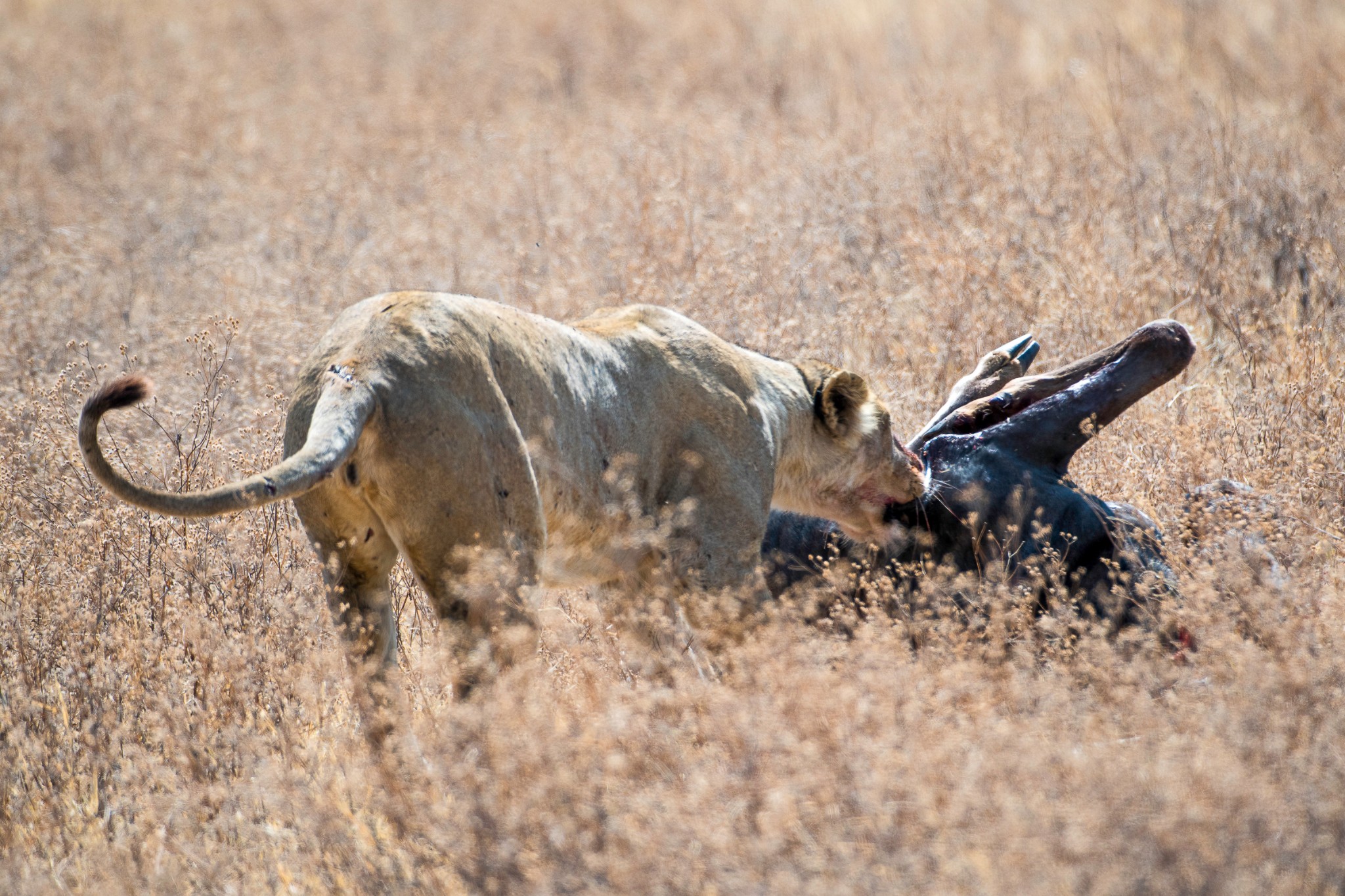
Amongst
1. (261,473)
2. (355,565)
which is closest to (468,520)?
(355,565)

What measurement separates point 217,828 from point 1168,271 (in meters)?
5.82

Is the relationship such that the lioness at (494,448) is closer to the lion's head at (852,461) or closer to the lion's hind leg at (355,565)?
the lion's hind leg at (355,565)

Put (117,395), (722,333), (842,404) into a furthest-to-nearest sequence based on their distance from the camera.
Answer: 1. (722,333)
2. (842,404)
3. (117,395)

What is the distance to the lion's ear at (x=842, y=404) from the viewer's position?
5.04 meters

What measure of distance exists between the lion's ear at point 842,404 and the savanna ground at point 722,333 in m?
0.86

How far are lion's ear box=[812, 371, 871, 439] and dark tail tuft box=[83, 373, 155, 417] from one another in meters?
2.67

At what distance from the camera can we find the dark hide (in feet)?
15.4

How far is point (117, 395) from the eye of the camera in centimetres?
307

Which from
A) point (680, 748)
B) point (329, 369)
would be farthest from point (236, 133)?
point (680, 748)

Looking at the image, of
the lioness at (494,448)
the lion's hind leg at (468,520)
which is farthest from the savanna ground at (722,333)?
the lioness at (494,448)

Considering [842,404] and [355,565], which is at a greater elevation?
[842,404]

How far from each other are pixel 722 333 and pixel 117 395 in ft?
13.4

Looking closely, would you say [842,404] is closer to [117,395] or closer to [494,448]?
[494,448]

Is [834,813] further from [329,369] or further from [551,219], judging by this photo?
[551,219]
